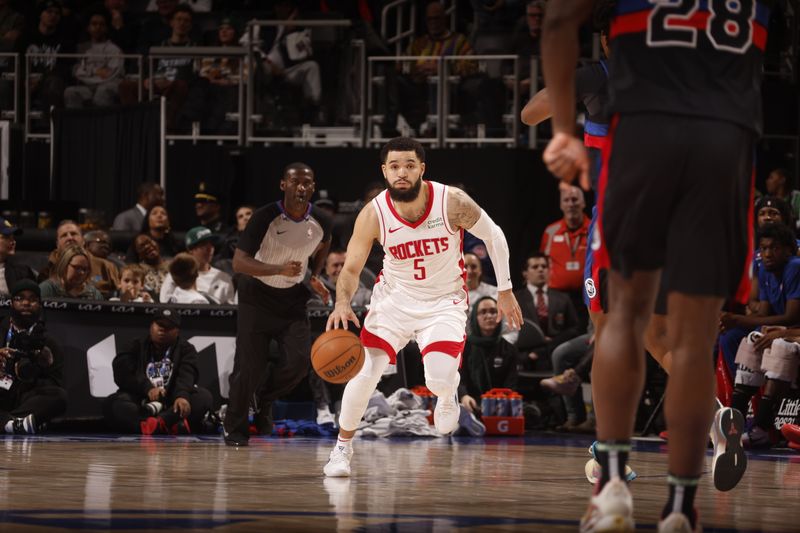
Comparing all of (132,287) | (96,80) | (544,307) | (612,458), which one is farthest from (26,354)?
(612,458)

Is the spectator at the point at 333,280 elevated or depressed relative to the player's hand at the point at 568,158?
depressed

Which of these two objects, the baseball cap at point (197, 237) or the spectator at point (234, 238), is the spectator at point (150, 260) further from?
the spectator at point (234, 238)

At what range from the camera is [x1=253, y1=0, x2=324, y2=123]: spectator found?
1422 centimetres

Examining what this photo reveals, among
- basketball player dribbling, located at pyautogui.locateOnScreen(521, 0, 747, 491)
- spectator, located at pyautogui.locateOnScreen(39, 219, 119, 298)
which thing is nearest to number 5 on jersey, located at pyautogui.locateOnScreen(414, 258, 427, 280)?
basketball player dribbling, located at pyautogui.locateOnScreen(521, 0, 747, 491)

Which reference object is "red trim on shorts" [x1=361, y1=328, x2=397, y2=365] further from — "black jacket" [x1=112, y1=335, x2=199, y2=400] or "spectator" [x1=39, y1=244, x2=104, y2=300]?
"spectator" [x1=39, y1=244, x2=104, y2=300]

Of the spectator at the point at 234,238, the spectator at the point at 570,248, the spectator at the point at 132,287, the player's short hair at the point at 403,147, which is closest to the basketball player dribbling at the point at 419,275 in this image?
the player's short hair at the point at 403,147

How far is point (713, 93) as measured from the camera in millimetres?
3861

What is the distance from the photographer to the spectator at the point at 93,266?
12.3 metres

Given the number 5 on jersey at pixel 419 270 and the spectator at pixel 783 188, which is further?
the spectator at pixel 783 188

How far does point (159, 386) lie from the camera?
11148 millimetres

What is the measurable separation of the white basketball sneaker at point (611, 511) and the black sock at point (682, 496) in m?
0.17

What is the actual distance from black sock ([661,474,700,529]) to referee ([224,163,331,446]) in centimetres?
611

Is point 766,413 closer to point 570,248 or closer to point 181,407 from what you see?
point 570,248

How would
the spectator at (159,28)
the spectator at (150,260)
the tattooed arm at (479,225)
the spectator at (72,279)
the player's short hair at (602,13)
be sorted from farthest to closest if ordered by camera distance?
the spectator at (159,28) < the spectator at (150,260) < the spectator at (72,279) < the tattooed arm at (479,225) < the player's short hair at (602,13)
